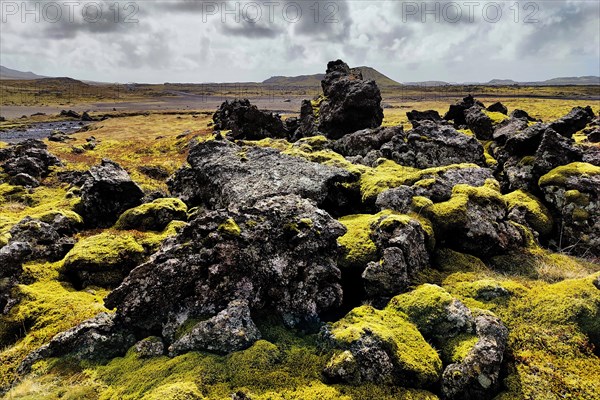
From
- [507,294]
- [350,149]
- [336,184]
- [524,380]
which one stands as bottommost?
[524,380]

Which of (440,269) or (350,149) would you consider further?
(350,149)

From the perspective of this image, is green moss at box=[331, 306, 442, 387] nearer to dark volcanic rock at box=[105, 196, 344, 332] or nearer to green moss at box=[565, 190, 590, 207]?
dark volcanic rock at box=[105, 196, 344, 332]

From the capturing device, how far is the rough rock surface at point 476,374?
10.2 m

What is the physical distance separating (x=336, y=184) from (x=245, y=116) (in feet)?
130

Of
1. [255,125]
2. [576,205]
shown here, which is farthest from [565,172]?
[255,125]

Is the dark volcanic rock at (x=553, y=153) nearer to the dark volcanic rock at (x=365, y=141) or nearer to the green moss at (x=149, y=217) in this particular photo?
the dark volcanic rock at (x=365, y=141)

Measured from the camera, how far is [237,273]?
13.3 metres

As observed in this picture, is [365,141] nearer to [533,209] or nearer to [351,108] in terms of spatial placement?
[351,108]

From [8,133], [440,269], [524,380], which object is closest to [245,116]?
[440,269]

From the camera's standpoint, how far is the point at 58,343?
1181cm

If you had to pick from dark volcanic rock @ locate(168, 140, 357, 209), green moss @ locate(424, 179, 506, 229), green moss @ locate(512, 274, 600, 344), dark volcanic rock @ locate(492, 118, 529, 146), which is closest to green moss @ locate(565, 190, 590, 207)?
green moss @ locate(424, 179, 506, 229)

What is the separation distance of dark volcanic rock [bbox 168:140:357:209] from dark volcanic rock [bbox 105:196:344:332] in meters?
6.41

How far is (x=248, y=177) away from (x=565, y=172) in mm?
18047

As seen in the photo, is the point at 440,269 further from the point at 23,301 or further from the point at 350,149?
the point at 350,149
